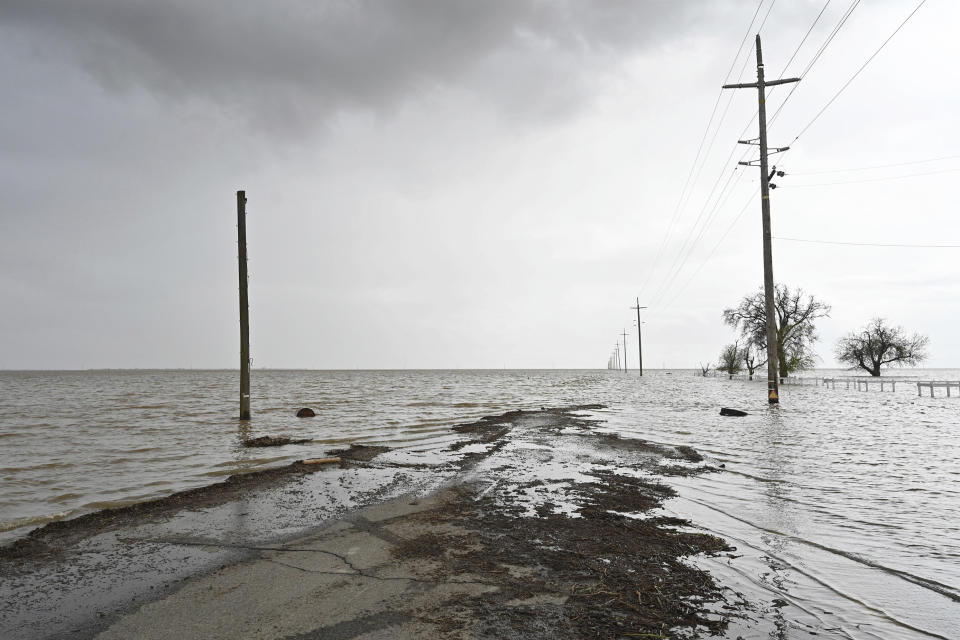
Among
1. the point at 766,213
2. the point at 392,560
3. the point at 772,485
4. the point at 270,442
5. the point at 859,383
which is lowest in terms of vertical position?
the point at 859,383

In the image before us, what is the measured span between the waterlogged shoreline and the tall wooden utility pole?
12.3 metres

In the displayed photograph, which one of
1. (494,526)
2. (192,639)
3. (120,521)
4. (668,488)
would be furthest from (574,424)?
(192,639)

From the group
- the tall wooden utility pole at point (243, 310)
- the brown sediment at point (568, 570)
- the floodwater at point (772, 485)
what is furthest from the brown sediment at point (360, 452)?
the tall wooden utility pole at point (243, 310)

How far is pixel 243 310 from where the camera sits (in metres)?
19.9

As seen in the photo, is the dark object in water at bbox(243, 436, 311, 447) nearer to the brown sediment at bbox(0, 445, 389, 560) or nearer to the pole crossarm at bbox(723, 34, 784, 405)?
the brown sediment at bbox(0, 445, 389, 560)

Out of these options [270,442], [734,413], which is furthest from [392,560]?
[734,413]

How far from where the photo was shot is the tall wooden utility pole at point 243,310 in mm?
19453

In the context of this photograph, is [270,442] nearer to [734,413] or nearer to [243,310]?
[243,310]

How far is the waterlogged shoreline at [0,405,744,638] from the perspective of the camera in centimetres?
357

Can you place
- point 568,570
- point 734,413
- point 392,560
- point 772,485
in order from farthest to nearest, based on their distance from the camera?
1. point 734,413
2. point 772,485
3. point 392,560
4. point 568,570

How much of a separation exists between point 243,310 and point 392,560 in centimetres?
1742

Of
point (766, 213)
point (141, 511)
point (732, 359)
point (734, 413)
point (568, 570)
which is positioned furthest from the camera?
point (732, 359)

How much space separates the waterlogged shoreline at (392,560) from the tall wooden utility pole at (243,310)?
12263mm

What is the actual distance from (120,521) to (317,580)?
3908mm
